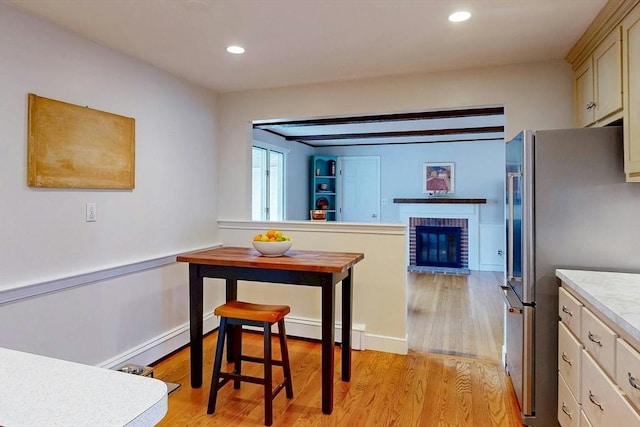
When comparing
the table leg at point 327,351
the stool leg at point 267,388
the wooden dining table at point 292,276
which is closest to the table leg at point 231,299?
the wooden dining table at point 292,276

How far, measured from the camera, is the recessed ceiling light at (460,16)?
6.95 feet

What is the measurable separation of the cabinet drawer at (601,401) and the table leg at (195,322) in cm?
214

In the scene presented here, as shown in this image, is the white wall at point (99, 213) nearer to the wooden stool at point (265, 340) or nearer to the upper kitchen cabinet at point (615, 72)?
the wooden stool at point (265, 340)

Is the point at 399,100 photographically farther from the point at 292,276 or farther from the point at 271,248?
the point at 292,276

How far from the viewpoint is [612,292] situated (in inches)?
64.1

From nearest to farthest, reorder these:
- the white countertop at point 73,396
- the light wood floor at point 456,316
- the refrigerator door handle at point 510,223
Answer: the white countertop at point 73,396 → the refrigerator door handle at point 510,223 → the light wood floor at point 456,316

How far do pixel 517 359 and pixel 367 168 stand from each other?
541 centimetres

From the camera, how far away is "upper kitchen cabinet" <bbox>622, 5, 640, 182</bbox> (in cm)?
179

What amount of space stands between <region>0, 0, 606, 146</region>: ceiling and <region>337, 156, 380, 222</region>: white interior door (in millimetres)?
4254

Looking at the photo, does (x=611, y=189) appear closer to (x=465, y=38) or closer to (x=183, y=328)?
(x=465, y=38)

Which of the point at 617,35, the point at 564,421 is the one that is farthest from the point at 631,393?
the point at 617,35

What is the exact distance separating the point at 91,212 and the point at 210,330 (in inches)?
66.8

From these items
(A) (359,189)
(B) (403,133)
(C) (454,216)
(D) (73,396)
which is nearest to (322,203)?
(A) (359,189)

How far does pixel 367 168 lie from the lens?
7.46m
